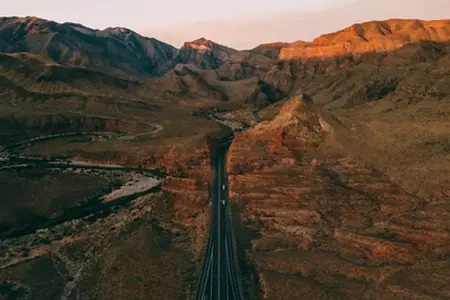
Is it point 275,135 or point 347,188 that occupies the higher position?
point 275,135

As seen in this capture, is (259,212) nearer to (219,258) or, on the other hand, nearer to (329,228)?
(329,228)

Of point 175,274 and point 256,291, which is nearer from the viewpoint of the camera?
point 256,291

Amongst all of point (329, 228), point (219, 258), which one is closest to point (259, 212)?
point (329, 228)

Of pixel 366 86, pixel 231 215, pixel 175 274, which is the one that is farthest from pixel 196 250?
pixel 366 86

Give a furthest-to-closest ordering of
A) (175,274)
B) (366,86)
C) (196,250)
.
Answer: (366,86), (196,250), (175,274)

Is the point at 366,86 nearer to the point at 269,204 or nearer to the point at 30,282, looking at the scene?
the point at 269,204

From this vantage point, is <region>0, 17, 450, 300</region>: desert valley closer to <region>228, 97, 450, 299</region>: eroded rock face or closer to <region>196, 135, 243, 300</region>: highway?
<region>228, 97, 450, 299</region>: eroded rock face

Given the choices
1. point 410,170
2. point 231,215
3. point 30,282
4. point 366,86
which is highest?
point 366,86
